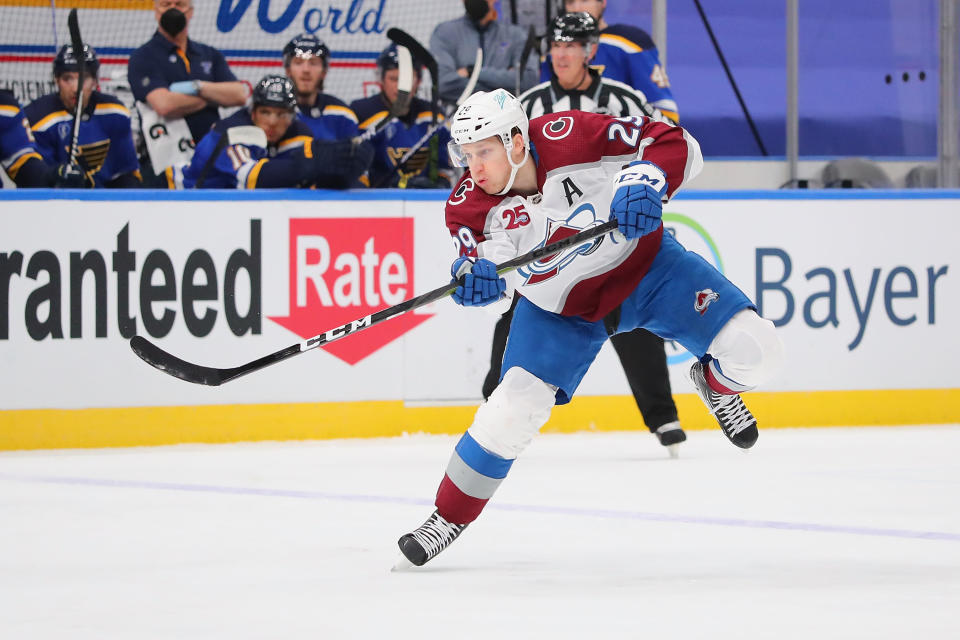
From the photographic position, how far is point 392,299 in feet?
16.9

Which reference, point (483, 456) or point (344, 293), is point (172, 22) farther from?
point (483, 456)

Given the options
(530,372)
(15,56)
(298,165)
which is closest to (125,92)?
(15,56)

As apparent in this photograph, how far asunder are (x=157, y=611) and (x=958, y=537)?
177 cm

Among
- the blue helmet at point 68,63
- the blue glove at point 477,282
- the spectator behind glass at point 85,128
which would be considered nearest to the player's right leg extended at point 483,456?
the blue glove at point 477,282

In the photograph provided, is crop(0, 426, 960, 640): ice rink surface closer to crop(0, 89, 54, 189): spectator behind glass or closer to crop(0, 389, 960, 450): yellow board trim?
crop(0, 389, 960, 450): yellow board trim

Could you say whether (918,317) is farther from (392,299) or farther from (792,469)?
(392,299)

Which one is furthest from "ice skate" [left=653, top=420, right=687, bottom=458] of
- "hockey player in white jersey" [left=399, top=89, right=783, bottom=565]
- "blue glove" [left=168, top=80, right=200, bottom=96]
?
"blue glove" [left=168, top=80, right=200, bottom=96]

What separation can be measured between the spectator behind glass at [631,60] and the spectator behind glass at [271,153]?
86 cm

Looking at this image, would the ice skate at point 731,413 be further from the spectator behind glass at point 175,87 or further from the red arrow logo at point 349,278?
the spectator behind glass at point 175,87

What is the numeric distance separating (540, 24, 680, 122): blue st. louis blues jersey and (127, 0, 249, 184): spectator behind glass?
1405 mm

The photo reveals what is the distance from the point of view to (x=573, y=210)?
2918 mm

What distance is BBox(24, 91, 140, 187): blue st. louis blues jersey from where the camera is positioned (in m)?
5.49

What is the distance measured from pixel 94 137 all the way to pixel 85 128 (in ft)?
0.16

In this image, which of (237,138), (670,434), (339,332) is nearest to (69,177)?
(237,138)
